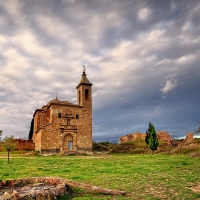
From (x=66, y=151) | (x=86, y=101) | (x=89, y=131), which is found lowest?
(x=66, y=151)

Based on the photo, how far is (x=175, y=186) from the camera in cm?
819

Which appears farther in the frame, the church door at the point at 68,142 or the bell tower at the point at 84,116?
the bell tower at the point at 84,116

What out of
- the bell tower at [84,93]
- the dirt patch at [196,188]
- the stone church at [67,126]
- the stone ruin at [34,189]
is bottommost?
the dirt patch at [196,188]

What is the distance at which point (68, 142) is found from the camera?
1398 inches

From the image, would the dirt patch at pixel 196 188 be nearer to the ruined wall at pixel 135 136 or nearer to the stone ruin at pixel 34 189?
the stone ruin at pixel 34 189

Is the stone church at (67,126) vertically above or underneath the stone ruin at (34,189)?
above

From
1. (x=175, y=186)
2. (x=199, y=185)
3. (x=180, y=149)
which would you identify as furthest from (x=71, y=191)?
(x=180, y=149)

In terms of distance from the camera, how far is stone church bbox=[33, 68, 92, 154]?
33.8 meters

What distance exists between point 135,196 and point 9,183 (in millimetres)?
5138

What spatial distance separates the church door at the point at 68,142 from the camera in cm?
3515

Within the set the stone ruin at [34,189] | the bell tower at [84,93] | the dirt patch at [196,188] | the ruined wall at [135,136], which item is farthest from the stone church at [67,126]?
the dirt patch at [196,188]

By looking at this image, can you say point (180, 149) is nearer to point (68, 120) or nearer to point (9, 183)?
point (68, 120)

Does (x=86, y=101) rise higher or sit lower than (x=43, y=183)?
higher

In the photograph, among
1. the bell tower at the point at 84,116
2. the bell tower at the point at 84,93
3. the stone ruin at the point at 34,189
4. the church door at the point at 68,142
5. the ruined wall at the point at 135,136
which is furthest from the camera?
the ruined wall at the point at 135,136
